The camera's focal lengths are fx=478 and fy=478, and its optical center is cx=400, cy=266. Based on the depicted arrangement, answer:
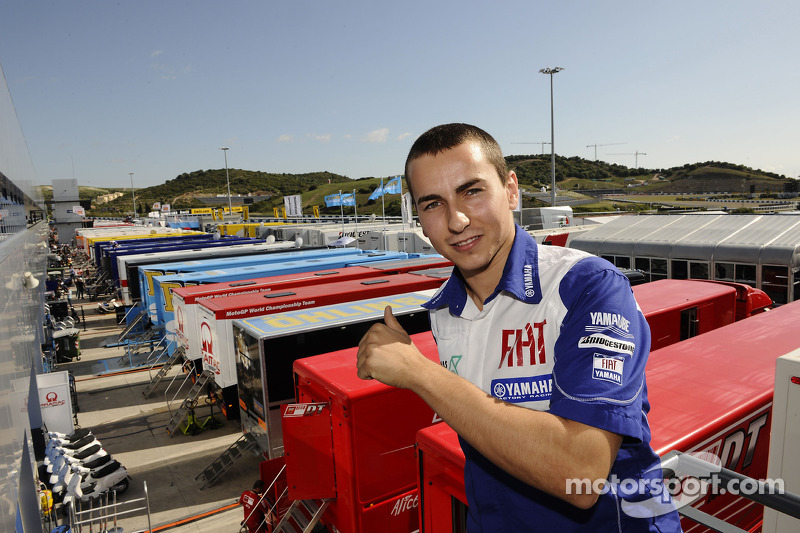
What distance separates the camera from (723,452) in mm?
4512

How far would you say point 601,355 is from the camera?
58.8 inches

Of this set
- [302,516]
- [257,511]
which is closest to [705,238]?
[302,516]

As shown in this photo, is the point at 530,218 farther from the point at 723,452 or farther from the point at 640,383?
the point at 640,383

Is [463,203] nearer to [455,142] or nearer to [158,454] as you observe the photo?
[455,142]

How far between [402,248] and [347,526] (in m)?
25.4

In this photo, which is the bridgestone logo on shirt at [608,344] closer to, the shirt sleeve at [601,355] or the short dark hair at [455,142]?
the shirt sleeve at [601,355]

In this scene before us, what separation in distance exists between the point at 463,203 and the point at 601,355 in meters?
0.71

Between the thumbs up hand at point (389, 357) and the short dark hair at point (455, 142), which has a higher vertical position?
the short dark hair at point (455, 142)


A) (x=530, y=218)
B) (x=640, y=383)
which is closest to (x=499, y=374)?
(x=640, y=383)

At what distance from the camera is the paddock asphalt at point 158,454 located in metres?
9.30

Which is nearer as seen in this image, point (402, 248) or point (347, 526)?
point (347, 526)

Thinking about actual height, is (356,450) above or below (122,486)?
above

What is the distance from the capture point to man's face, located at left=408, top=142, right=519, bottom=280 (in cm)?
177

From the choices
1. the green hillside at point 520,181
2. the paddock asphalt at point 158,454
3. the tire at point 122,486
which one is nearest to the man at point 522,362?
the paddock asphalt at point 158,454
